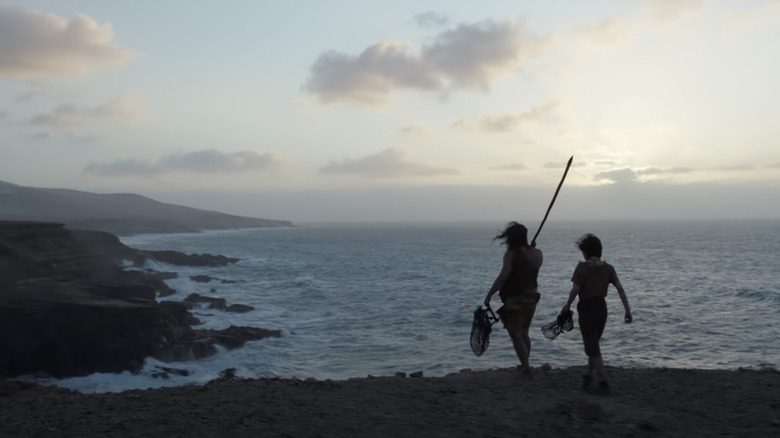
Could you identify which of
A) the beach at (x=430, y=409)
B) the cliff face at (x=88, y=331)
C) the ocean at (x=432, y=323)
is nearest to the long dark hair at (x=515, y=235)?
the beach at (x=430, y=409)

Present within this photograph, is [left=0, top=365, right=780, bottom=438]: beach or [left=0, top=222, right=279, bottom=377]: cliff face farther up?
[left=0, top=365, right=780, bottom=438]: beach

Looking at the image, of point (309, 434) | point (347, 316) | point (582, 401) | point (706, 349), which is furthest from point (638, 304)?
point (309, 434)

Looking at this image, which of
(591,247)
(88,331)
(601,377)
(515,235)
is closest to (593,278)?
(591,247)

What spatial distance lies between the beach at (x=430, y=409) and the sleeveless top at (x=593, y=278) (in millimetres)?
1348

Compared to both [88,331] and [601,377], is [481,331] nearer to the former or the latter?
[601,377]

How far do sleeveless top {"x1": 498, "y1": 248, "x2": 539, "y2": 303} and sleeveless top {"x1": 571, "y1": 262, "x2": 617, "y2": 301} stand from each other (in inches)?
27.7

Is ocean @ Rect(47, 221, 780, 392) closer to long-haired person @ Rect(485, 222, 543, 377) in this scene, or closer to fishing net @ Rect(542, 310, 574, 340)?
fishing net @ Rect(542, 310, 574, 340)

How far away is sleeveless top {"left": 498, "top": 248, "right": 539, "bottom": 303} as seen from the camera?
843 cm

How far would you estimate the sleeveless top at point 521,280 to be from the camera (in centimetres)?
843

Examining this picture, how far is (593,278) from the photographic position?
312 inches

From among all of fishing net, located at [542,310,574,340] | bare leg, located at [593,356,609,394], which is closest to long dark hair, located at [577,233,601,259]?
fishing net, located at [542,310,574,340]

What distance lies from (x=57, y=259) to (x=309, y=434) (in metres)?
33.0

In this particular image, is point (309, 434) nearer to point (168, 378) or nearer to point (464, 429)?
point (464, 429)

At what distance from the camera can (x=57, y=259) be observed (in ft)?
112
